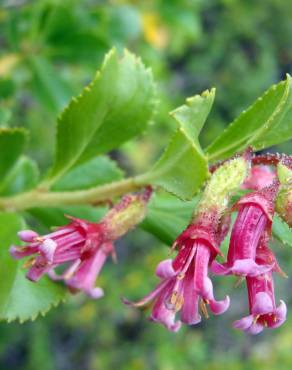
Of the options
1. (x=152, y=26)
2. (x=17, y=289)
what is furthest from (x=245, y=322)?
(x=152, y=26)

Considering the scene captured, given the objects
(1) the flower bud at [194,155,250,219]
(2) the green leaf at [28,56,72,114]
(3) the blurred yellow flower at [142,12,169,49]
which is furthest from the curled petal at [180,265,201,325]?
(3) the blurred yellow flower at [142,12,169,49]

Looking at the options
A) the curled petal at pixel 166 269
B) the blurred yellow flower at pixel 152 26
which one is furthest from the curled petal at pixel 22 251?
the blurred yellow flower at pixel 152 26

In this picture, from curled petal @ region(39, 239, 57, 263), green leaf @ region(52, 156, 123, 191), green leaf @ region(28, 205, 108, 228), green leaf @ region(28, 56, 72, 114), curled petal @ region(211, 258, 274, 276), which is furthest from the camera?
green leaf @ region(28, 56, 72, 114)

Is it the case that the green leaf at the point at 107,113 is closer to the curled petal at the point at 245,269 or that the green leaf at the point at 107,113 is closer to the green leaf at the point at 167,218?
the green leaf at the point at 167,218

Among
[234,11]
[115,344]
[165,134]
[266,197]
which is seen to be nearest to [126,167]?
[165,134]

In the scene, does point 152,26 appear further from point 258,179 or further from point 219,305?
point 219,305

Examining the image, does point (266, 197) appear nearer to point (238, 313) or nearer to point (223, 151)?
point (223, 151)

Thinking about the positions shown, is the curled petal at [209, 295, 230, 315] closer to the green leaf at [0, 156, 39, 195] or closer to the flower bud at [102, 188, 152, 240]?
the flower bud at [102, 188, 152, 240]

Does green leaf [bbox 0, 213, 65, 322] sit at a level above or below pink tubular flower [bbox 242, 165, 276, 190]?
below
